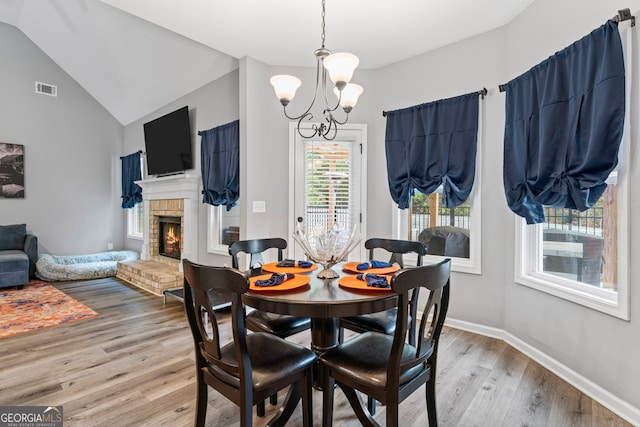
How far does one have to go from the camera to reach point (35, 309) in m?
3.80

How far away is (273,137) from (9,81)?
4.96 metres

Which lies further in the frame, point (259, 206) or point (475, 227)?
point (259, 206)

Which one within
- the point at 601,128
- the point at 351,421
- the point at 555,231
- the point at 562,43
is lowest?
the point at 351,421

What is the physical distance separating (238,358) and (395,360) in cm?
65

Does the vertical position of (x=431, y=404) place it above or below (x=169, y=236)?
below

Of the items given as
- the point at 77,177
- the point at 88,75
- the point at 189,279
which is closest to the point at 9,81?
the point at 88,75

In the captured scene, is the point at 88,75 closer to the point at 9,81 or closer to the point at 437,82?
the point at 9,81

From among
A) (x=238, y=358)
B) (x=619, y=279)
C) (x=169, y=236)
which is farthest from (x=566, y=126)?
(x=169, y=236)

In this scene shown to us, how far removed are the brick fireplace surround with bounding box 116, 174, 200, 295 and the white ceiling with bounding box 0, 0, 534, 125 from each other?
56.5 inches

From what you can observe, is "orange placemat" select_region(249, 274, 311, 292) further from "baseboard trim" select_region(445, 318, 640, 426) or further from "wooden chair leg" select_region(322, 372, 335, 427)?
"baseboard trim" select_region(445, 318, 640, 426)

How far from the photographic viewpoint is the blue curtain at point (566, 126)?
1960mm

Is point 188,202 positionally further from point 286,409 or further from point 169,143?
point 286,409

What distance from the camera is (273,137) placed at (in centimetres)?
385

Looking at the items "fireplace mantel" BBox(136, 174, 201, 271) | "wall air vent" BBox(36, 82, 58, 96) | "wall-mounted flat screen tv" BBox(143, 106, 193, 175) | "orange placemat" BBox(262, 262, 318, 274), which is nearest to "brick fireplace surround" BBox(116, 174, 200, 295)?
"fireplace mantel" BBox(136, 174, 201, 271)
